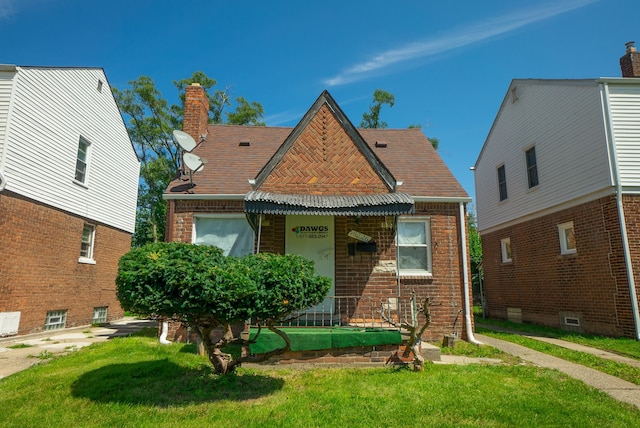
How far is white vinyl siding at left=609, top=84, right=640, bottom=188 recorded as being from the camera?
1003 centimetres

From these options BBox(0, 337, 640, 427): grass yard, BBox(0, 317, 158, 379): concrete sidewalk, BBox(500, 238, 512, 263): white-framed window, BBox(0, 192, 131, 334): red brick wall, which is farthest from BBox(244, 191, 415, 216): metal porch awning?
BBox(500, 238, 512, 263): white-framed window

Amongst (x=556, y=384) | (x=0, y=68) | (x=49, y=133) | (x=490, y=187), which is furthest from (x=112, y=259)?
(x=490, y=187)

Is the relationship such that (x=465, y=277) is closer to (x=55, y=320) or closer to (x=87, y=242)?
(x=55, y=320)

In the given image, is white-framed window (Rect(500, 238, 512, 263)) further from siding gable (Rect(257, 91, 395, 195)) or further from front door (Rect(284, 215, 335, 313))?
front door (Rect(284, 215, 335, 313))

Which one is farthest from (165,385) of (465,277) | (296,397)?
(465,277)

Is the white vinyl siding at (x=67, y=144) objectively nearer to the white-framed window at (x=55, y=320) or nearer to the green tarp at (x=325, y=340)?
the white-framed window at (x=55, y=320)

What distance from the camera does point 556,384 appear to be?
18.5 ft

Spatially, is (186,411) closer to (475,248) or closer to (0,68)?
(0,68)

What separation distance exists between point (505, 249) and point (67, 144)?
16.9m

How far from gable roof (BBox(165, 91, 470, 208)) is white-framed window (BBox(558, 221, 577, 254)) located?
4.49 meters

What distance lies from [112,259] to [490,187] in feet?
53.9

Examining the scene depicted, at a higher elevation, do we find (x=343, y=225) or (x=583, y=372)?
(x=343, y=225)

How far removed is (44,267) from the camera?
1105cm

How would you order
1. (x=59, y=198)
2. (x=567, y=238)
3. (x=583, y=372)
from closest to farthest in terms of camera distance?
(x=583, y=372) → (x=59, y=198) → (x=567, y=238)
